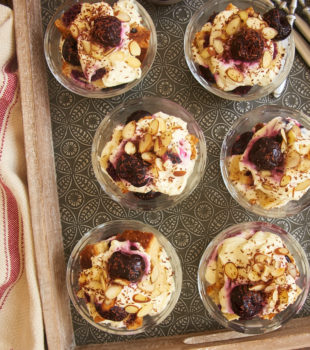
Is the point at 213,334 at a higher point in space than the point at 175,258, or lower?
lower

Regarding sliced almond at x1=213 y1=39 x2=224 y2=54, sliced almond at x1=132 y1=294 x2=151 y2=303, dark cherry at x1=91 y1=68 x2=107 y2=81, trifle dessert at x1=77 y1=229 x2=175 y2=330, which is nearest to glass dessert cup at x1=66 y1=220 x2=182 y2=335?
trifle dessert at x1=77 y1=229 x2=175 y2=330

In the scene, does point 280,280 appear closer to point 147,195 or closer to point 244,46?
point 147,195

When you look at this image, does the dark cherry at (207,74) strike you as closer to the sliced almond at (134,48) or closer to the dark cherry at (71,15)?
the sliced almond at (134,48)

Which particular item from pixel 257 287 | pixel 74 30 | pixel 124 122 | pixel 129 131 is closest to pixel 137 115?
pixel 124 122

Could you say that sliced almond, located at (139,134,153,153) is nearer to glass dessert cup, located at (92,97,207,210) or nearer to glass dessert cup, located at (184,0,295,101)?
glass dessert cup, located at (92,97,207,210)

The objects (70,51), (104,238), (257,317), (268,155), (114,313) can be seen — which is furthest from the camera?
(104,238)

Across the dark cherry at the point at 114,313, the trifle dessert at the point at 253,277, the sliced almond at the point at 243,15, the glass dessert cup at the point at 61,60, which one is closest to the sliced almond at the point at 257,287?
the trifle dessert at the point at 253,277

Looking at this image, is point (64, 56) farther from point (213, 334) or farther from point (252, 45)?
point (213, 334)

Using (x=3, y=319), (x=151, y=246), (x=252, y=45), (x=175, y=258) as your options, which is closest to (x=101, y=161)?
(x=151, y=246)
